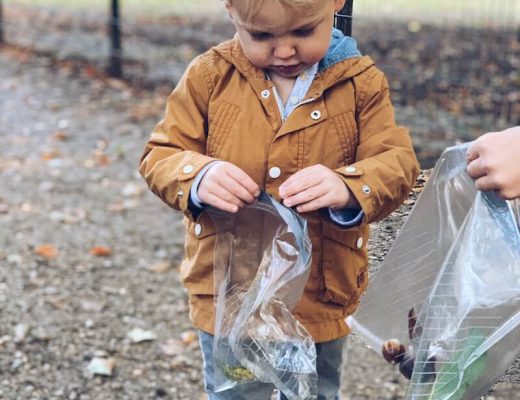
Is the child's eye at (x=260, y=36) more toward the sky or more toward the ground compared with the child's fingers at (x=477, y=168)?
more toward the sky

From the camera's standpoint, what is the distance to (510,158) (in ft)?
5.49

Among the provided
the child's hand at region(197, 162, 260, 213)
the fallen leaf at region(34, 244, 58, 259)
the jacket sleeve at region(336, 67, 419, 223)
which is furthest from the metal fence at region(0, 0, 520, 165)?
the child's hand at region(197, 162, 260, 213)

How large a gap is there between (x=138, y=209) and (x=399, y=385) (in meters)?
2.15

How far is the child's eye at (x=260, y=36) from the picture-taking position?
1791 millimetres

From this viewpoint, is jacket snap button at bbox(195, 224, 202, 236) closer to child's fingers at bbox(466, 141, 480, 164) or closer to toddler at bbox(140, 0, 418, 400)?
toddler at bbox(140, 0, 418, 400)

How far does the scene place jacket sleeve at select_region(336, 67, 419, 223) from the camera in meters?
Answer: 1.76

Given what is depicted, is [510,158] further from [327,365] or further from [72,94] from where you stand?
[72,94]

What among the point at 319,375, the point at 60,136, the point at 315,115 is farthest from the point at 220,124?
the point at 60,136

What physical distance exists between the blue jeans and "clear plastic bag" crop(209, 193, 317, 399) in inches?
5.8

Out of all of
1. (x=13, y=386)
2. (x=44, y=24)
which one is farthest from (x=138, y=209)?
(x=44, y=24)

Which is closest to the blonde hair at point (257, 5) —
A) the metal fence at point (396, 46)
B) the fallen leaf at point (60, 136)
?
the metal fence at point (396, 46)

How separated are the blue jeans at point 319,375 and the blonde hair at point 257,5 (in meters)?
0.74

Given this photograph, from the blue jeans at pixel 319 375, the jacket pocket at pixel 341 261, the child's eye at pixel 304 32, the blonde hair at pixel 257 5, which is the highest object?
the blonde hair at pixel 257 5

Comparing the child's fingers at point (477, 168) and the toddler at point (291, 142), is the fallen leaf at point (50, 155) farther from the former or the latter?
the child's fingers at point (477, 168)
